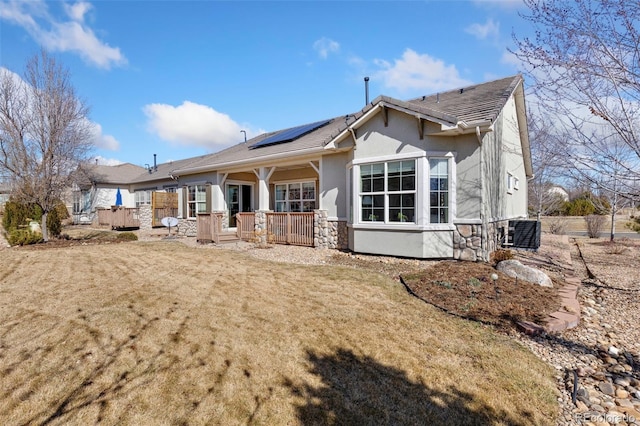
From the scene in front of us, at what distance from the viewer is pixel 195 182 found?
16156mm

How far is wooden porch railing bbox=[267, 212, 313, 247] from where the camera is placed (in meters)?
11.7

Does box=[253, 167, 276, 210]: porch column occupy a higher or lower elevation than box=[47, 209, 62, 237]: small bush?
higher

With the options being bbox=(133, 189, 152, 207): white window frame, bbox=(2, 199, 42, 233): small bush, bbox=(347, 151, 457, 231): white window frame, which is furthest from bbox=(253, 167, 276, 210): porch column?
bbox=(133, 189, 152, 207): white window frame

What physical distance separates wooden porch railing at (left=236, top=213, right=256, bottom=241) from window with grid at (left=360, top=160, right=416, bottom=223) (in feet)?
18.3

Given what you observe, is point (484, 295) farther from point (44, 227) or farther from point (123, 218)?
point (123, 218)

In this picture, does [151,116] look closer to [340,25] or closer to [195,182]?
[195,182]

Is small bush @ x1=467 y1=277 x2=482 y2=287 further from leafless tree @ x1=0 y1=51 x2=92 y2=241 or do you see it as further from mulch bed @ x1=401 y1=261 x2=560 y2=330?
leafless tree @ x1=0 y1=51 x2=92 y2=241

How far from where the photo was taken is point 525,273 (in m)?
6.60

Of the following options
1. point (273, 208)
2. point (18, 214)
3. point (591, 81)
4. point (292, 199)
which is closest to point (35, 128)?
point (18, 214)

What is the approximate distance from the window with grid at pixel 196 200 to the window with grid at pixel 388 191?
30.1ft

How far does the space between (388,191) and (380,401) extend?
6.99 m

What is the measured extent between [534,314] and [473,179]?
4.55 metres

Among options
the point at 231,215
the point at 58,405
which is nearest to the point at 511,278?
the point at 58,405

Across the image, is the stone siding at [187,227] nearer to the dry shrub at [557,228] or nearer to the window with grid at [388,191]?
the window with grid at [388,191]
